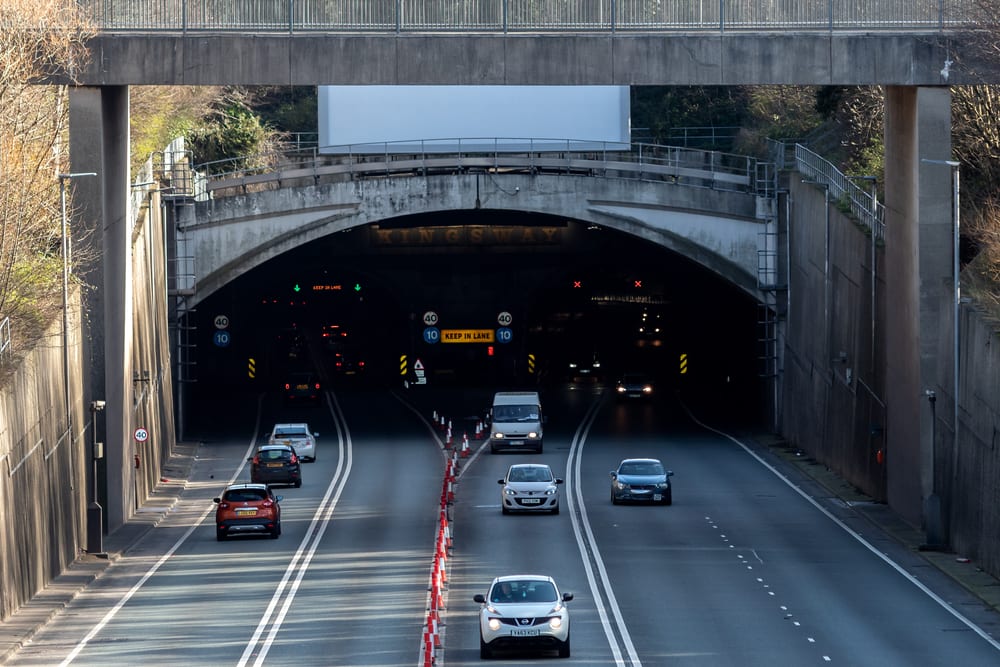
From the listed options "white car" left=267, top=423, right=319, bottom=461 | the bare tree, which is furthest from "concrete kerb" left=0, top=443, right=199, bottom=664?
the bare tree

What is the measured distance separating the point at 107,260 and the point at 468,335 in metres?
48.2

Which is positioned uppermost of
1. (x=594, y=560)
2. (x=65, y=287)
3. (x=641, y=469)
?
(x=65, y=287)

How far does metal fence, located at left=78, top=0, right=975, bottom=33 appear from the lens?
39.7 m

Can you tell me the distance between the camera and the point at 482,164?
215ft

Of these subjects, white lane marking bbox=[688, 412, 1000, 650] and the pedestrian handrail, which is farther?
the pedestrian handrail

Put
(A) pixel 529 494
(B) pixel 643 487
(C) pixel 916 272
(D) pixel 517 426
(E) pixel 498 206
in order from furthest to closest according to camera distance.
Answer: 1. (E) pixel 498 206
2. (D) pixel 517 426
3. (B) pixel 643 487
4. (A) pixel 529 494
5. (C) pixel 916 272

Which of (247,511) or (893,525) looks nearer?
(247,511)

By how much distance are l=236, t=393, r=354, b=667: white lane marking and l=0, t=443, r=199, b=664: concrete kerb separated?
412 centimetres

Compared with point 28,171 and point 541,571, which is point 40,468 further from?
point 28,171

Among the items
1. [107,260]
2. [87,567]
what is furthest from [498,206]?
[87,567]

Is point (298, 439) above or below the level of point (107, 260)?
below

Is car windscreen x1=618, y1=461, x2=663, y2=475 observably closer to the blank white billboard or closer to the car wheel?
the car wheel

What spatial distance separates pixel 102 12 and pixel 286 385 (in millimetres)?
38281

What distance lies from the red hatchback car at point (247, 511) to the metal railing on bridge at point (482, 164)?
25.0 meters
